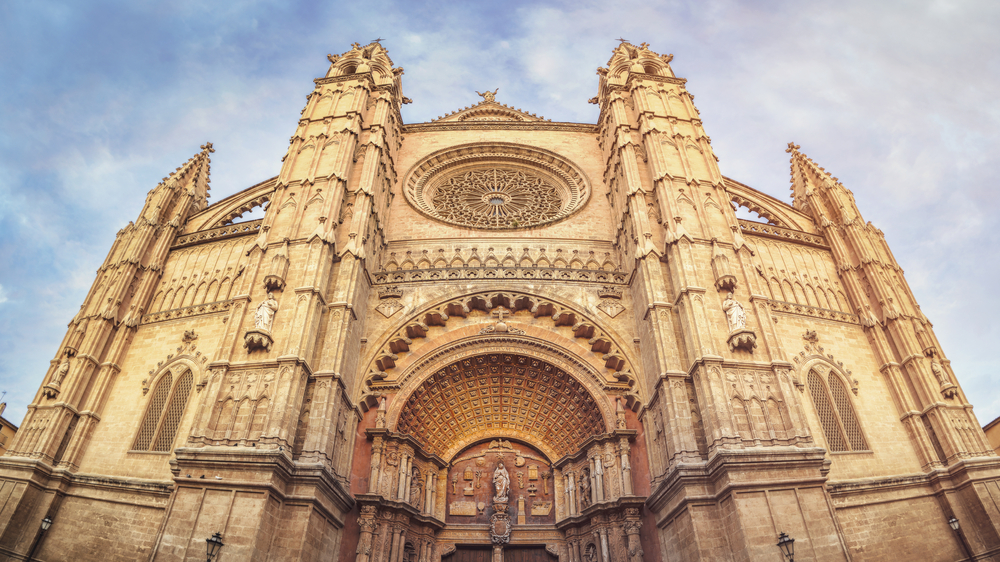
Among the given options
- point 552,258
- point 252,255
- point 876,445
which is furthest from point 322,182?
point 876,445

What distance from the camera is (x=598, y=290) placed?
21.1 m

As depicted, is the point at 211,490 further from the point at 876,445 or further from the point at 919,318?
the point at 919,318

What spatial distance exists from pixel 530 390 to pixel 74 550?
1332 cm

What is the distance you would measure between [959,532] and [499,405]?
43.5 feet

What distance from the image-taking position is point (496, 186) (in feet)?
91.1

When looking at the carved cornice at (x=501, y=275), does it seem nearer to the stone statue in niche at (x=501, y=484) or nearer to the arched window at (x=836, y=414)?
the stone statue in niche at (x=501, y=484)

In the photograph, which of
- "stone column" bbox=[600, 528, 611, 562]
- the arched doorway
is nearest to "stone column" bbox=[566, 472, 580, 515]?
the arched doorway

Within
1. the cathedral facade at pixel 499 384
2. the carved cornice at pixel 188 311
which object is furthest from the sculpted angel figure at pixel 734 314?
the carved cornice at pixel 188 311

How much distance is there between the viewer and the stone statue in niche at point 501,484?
18.8 metres

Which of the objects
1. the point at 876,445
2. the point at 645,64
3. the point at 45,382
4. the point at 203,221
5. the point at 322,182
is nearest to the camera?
the point at 876,445

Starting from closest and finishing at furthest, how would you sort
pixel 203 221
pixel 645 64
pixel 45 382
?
pixel 45 382, pixel 203 221, pixel 645 64

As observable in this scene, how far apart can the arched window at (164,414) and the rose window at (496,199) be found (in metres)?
11.5

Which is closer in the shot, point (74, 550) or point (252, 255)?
point (74, 550)

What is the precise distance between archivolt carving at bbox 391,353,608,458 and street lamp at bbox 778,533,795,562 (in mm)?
6859
